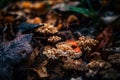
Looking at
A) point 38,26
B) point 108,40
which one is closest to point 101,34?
point 108,40

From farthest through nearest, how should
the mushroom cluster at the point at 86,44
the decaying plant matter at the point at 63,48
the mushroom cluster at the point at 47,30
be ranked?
1. the mushroom cluster at the point at 47,30
2. the mushroom cluster at the point at 86,44
3. the decaying plant matter at the point at 63,48

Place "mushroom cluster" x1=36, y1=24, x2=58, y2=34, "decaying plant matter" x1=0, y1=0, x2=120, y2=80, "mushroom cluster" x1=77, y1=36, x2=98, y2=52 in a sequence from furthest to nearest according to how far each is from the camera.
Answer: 1. "mushroom cluster" x1=36, y1=24, x2=58, y2=34
2. "mushroom cluster" x1=77, y1=36, x2=98, y2=52
3. "decaying plant matter" x1=0, y1=0, x2=120, y2=80

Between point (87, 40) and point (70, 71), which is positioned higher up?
point (87, 40)

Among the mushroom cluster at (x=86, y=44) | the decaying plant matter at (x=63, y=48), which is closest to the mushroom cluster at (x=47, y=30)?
the decaying plant matter at (x=63, y=48)

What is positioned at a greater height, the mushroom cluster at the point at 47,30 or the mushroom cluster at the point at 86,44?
the mushroom cluster at the point at 47,30

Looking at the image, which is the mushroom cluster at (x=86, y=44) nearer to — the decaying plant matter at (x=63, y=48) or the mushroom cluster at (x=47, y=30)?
the decaying plant matter at (x=63, y=48)

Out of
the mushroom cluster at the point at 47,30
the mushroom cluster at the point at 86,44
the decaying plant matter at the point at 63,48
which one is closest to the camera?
the decaying plant matter at the point at 63,48

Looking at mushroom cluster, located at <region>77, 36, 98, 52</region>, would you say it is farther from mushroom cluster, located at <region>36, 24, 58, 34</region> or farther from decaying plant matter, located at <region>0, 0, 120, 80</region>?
mushroom cluster, located at <region>36, 24, 58, 34</region>

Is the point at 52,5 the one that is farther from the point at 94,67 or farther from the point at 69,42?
the point at 94,67

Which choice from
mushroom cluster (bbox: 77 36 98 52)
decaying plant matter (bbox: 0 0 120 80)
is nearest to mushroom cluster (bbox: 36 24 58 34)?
decaying plant matter (bbox: 0 0 120 80)

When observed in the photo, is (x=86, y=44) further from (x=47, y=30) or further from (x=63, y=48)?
(x=47, y=30)

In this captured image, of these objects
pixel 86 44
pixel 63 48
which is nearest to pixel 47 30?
pixel 63 48
